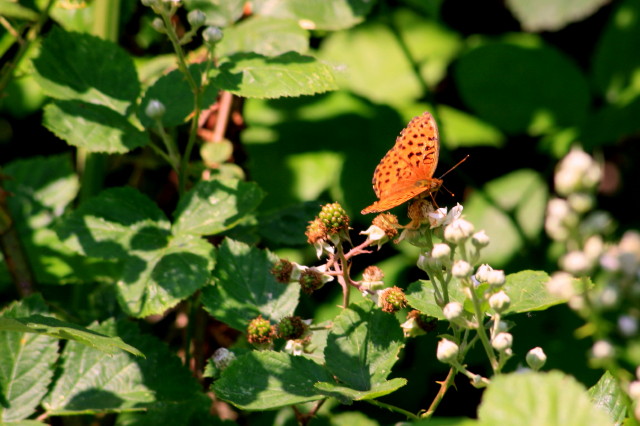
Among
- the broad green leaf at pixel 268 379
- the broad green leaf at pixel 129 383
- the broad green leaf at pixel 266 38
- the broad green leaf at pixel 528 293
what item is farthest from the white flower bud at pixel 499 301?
the broad green leaf at pixel 266 38

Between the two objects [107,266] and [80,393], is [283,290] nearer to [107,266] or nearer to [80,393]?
[80,393]

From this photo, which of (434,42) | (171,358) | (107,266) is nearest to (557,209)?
(171,358)

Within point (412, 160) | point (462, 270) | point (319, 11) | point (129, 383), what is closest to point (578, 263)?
point (462, 270)

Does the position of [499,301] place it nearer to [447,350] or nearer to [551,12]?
[447,350]

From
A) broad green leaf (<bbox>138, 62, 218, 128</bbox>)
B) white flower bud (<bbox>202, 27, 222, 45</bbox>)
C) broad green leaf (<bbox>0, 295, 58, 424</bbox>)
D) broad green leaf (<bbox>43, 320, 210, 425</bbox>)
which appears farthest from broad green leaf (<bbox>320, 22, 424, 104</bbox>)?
broad green leaf (<bbox>0, 295, 58, 424</bbox>)

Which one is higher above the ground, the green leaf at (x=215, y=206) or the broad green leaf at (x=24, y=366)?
the green leaf at (x=215, y=206)

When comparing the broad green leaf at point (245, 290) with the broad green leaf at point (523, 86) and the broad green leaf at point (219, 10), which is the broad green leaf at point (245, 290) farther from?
the broad green leaf at point (523, 86)

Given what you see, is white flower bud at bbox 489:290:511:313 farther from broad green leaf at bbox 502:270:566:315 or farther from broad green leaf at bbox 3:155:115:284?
broad green leaf at bbox 3:155:115:284
